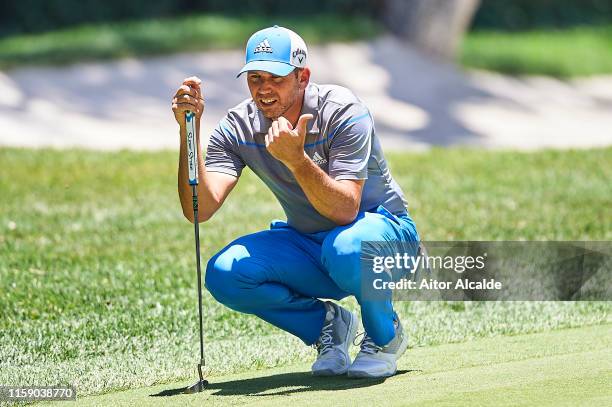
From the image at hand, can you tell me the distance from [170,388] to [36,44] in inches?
488

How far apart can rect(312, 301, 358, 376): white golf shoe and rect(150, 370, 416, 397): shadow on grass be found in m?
0.06

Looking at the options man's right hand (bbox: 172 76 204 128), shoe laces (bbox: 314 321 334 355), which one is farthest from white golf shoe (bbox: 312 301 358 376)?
man's right hand (bbox: 172 76 204 128)

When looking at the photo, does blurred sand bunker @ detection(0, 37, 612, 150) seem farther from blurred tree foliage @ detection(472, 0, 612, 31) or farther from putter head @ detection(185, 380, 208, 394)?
putter head @ detection(185, 380, 208, 394)

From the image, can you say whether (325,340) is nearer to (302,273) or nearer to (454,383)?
(302,273)

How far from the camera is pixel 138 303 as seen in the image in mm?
7230

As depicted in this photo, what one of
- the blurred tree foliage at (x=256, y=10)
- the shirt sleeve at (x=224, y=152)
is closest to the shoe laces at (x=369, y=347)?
the shirt sleeve at (x=224, y=152)

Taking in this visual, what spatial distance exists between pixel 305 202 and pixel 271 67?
23.3 inches

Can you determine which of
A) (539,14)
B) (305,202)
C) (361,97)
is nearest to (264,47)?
(305,202)

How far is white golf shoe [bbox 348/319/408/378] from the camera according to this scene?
524cm

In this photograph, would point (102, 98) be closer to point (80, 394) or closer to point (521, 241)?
point (521, 241)

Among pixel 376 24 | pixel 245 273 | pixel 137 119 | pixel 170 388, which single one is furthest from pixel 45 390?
pixel 376 24

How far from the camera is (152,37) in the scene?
17.2 meters

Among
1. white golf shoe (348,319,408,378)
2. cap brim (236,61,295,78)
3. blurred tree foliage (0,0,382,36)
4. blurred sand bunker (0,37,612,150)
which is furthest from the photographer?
blurred tree foliage (0,0,382,36)

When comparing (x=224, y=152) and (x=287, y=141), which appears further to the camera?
(x=224, y=152)
